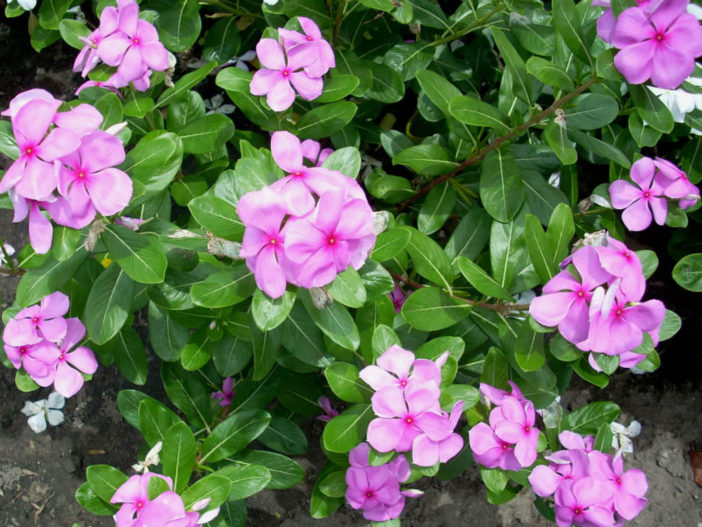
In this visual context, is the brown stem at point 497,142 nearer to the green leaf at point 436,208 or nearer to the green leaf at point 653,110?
the green leaf at point 436,208

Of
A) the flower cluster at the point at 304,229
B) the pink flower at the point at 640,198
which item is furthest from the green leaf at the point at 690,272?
the flower cluster at the point at 304,229

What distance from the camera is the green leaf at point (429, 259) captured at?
1.95 m

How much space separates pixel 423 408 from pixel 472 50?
1.58m

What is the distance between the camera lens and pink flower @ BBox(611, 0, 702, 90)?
4.74 feet

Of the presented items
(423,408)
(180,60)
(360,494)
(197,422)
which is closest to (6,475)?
(197,422)

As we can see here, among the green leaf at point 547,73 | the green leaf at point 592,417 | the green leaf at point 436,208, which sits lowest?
the green leaf at point 592,417

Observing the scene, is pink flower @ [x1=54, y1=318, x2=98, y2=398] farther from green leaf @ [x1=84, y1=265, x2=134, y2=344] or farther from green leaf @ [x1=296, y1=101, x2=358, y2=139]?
green leaf @ [x1=296, y1=101, x2=358, y2=139]

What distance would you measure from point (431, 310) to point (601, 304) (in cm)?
56

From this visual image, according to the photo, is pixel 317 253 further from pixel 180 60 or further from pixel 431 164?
pixel 180 60

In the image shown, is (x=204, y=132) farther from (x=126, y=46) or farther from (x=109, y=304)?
(x=109, y=304)

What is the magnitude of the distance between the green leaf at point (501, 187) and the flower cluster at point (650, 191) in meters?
0.31

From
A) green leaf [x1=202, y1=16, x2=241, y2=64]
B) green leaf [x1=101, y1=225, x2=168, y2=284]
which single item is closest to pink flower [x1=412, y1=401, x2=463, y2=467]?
green leaf [x1=101, y1=225, x2=168, y2=284]

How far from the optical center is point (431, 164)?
2195 millimetres

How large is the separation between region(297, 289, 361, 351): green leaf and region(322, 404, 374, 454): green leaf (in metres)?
0.31
